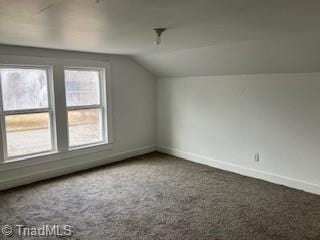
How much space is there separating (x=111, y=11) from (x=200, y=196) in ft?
8.18

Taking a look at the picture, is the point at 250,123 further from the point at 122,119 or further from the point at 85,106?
the point at 85,106

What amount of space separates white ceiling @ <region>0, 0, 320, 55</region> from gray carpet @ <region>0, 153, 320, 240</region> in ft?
6.47

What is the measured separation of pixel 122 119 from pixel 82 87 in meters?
0.97

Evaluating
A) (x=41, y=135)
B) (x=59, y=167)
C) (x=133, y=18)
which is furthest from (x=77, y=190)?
(x=133, y=18)

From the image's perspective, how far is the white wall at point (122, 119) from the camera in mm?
3986

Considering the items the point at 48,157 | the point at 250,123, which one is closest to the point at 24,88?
the point at 48,157

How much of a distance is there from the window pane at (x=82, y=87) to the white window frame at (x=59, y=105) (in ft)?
0.47

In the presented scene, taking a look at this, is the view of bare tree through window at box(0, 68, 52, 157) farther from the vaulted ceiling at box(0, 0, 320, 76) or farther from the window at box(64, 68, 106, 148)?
the vaulted ceiling at box(0, 0, 320, 76)

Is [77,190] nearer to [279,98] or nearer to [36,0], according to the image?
[36,0]

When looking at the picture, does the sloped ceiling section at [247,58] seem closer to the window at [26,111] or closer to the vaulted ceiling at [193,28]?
the vaulted ceiling at [193,28]

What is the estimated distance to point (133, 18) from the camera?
2.19 meters
